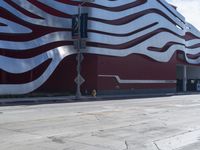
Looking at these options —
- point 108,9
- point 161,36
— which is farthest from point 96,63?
point 161,36

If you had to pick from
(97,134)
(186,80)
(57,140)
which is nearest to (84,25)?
(97,134)

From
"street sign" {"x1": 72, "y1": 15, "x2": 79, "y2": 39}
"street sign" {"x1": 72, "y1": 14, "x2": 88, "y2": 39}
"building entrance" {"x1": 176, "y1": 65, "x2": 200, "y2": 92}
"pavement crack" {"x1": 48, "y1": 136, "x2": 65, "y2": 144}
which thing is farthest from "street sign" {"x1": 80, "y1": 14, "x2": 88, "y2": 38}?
"pavement crack" {"x1": 48, "y1": 136, "x2": 65, "y2": 144}

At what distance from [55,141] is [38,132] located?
5.78 ft

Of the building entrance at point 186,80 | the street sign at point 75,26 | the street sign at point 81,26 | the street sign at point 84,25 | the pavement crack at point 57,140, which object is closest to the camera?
the pavement crack at point 57,140

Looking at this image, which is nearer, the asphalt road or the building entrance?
the asphalt road

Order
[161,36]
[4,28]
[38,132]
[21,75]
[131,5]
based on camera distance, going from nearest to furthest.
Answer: [38,132], [4,28], [21,75], [131,5], [161,36]

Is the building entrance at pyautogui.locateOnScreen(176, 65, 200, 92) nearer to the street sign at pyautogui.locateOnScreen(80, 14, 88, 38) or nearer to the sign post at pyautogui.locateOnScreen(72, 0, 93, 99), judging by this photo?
the street sign at pyautogui.locateOnScreen(80, 14, 88, 38)

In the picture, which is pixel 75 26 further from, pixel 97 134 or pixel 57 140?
pixel 57 140

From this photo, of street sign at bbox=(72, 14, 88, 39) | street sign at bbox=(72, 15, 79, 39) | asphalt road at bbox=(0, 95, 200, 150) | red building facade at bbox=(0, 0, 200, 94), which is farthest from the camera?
street sign at bbox=(72, 14, 88, 39)

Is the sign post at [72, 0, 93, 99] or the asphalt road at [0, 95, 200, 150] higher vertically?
the sign post at [72, 0, 93, 99]

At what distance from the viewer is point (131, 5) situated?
173 feet

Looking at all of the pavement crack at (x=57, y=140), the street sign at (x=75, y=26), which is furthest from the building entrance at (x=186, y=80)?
the pavement crack at (x=57, y=140)

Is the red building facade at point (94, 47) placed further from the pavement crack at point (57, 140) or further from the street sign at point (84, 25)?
the pavement crack at point (57, 140)

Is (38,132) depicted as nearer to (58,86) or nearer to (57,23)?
(57,23)
